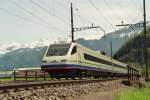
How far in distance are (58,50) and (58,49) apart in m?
0.18

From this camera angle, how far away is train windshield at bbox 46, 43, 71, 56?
39094mm

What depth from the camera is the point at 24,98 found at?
17.8m

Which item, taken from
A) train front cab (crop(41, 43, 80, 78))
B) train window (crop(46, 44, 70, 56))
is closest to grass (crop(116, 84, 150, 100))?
train front cab (crop(41, 43, 80, 78))

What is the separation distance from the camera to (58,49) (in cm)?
3975

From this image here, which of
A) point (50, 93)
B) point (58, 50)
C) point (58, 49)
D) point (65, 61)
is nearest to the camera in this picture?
point (50, 93)

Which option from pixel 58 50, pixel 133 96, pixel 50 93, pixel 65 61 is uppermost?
pixel 58 50

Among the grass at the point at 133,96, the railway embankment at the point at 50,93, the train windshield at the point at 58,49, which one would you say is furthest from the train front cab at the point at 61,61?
the grass at the point at 133,96

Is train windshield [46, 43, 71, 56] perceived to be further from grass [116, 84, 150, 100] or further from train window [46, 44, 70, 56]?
grass [116, 84, 150, 100]

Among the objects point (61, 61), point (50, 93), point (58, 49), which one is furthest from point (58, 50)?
point (50, 93)

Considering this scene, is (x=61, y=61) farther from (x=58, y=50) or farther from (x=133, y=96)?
(x=133, y=96)

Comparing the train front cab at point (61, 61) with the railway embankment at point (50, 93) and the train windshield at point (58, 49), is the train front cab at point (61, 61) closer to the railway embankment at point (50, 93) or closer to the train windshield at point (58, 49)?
the train windshield at point (58, 49)

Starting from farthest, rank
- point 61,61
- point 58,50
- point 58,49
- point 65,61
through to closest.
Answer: point 58,49
point 58,50
point 61,61
point 65,61

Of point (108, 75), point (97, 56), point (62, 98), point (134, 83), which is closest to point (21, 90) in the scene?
point (62, 98)

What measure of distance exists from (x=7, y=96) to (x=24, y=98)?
3.58 feet
